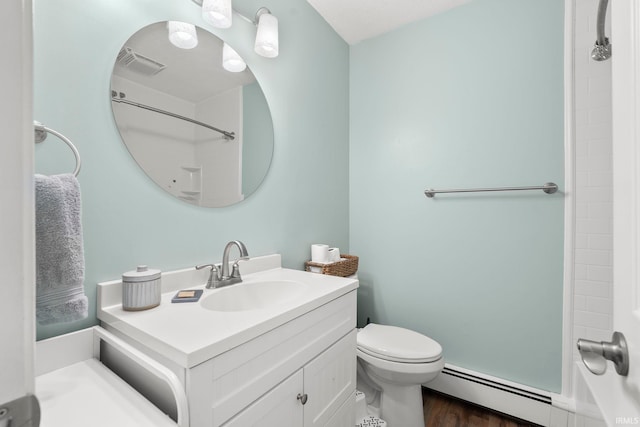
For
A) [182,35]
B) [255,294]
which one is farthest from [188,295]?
[182,35]

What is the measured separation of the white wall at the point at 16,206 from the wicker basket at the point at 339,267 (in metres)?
1.24

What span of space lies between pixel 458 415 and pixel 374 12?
2.40 metres

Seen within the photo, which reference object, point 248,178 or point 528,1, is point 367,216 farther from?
point 528,1

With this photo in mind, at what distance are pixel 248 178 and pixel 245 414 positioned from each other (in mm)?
902

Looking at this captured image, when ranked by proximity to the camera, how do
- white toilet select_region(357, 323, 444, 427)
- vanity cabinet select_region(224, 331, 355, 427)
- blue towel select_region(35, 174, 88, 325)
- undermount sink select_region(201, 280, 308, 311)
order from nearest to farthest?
blue towel select_region(35, 174, 88, 325)
vanity cabinet select_region(224, 331, 355, 427)
undermount sink select_region(201, 280, 308, 311)
white toilet select_region(357, 323, 444, 427)

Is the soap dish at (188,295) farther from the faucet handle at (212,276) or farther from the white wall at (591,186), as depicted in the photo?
the white wall at (591,186)

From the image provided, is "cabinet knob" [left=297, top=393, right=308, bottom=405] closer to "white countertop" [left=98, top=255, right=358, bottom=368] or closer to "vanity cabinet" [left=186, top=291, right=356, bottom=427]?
"vanity cabinet" [left=186, top=291, right=356, bottom=427]

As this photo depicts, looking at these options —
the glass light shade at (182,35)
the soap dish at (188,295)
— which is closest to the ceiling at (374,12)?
the glass light shade at (182,35)

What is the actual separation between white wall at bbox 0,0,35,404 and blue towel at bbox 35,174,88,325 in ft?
1.45

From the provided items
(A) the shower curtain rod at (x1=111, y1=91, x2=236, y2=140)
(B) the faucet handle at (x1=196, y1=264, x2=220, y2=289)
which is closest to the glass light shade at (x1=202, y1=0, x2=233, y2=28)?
(A) the shower curtain rod at (x1=111, y1=91, x2=236, y2=140)

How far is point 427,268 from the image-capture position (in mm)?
1722

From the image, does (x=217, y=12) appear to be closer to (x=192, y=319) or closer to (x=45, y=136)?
(x=45, y=136)

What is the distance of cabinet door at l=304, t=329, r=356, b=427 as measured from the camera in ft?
2.94

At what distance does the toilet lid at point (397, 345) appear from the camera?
1293 mm
